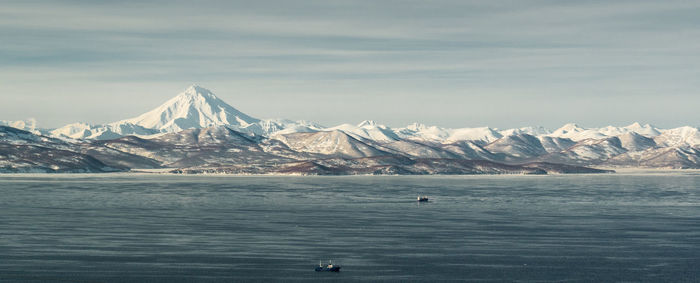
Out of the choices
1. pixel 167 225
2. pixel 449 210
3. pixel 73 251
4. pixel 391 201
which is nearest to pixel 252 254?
pixel 73 251

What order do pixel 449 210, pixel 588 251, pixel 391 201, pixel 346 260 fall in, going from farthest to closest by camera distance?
1. pixel 391 201
2. pixel 449 210
3. pixel 588 251
4. pixel 346 260

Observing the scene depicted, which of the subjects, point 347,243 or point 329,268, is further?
point 347,243

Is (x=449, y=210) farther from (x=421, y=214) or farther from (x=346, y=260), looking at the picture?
(x=346, y=260)

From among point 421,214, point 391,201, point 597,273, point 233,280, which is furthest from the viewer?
point 391,201

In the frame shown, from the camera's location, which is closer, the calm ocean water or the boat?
the boat

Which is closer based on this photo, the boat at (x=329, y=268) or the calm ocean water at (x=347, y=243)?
the boat at (x=329, y=268)

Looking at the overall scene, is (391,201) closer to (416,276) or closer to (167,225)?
(167,225)

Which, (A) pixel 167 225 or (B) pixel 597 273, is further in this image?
(A) pixel 167 225

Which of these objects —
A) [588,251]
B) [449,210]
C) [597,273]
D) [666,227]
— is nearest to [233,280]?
[597,273]

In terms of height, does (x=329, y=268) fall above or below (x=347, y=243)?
below
